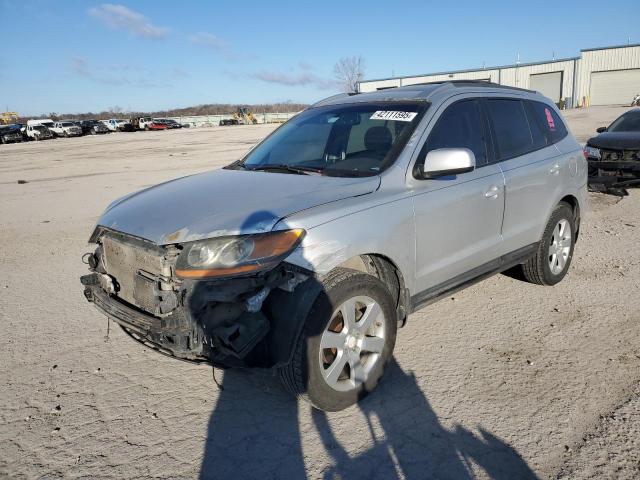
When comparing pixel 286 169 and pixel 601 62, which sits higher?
pixel 601 62

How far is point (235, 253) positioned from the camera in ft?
8.57

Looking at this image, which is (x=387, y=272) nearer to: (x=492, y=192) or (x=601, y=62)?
(x=492, y=192)

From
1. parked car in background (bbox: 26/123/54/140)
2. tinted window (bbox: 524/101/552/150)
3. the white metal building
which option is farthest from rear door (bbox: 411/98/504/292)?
parked car in background (bbox: 26/123/54/140)

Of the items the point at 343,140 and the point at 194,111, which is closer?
the point at 343,140

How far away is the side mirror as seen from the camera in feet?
10.4

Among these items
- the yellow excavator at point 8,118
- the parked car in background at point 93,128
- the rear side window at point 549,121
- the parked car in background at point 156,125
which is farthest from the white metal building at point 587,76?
the yellow excavator at point 8,118

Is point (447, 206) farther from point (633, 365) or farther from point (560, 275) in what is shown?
point (560, 275)

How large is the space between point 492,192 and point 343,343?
1.80m

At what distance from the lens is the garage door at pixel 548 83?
176 ft

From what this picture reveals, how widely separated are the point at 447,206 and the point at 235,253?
1624mm

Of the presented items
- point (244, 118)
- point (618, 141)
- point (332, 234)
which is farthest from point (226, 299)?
point (244, 118)

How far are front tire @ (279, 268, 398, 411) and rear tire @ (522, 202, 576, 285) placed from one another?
217 cm

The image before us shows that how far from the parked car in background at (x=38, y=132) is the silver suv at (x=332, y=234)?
49.2 m

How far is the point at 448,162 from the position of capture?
3182mm
